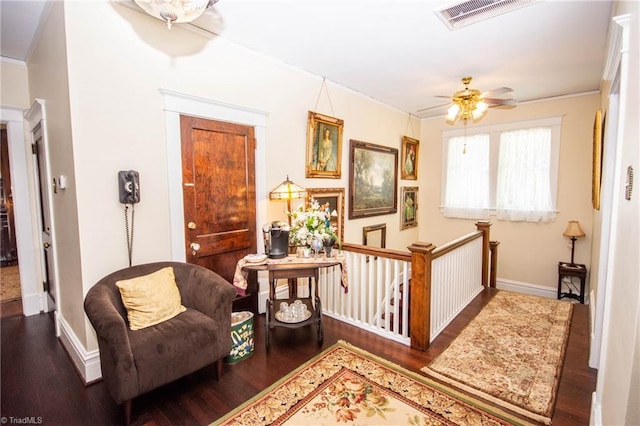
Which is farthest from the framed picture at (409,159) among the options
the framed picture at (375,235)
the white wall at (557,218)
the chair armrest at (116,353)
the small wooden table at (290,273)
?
the chair armrest at (116,353)

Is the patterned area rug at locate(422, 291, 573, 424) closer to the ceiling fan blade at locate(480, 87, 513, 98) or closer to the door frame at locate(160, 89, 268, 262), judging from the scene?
the door frame at locate(160, 89, 268, 262)

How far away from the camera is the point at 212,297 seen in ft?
7.50

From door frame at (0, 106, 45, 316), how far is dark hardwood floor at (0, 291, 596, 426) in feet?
1.22

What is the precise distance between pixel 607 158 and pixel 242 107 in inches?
127

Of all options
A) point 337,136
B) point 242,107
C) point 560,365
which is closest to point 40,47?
point 242,107

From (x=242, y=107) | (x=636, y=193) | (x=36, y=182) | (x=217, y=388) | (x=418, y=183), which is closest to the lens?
(x=636, y=193)

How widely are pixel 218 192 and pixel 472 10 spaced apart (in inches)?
106

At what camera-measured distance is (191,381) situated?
2291 millimetres

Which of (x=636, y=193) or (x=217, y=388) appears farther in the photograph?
(x=217, y=388)

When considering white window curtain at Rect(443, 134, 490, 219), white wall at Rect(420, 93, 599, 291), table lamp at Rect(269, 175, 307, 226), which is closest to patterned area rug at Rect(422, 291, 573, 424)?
white wall at Rect(420, 93, 599, 291)

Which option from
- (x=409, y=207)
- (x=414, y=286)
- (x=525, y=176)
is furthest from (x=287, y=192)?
(x=525, y=176)

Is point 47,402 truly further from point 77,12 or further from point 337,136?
point 337,136

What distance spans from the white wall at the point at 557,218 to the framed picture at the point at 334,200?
9.04 ft

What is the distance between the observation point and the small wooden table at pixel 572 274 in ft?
14.1
